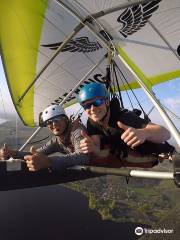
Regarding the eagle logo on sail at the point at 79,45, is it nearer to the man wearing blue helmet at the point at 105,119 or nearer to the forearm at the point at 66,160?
the man wearing blue helmet at the point at 105,119

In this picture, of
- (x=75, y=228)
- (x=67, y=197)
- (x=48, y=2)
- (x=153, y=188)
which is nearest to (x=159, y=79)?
(x=48, y=2)

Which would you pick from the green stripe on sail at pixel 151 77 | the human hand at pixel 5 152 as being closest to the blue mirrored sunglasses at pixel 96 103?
the human hand at pixel 5 152

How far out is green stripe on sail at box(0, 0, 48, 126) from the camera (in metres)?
7.68

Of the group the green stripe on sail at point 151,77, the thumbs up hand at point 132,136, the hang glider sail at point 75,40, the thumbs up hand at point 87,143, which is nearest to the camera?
the thumbs up hand at point 132,136

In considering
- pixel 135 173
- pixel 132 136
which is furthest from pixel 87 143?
pixel 132 136

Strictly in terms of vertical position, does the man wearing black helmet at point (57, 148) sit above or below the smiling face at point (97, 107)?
below

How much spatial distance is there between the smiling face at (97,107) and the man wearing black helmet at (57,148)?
10.5 inches

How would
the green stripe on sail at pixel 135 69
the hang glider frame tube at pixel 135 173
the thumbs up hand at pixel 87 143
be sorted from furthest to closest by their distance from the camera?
1. the green stripe on sail at pixel 135 69
2. the thumbs up hand at pixel 87 143
3. the hang glider frame tube at pixel 135 173

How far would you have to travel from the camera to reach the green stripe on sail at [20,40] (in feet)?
25.2

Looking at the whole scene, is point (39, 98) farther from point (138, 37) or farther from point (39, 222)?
point (39, 222)

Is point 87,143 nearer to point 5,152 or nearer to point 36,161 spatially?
point 36,161

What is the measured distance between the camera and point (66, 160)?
342 centimetres

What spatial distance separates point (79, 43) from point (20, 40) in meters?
1.68

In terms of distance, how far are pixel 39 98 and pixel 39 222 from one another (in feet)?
324
